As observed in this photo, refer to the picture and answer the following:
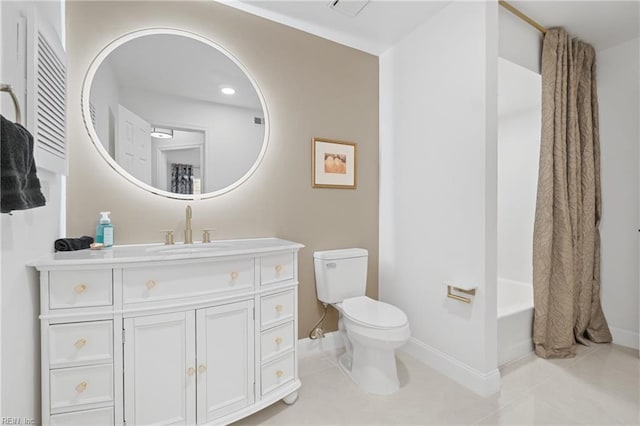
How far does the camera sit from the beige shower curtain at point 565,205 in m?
2.11

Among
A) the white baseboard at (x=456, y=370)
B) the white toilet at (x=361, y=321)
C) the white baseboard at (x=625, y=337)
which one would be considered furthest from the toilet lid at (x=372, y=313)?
the white baseboard at (x=625, y=337)

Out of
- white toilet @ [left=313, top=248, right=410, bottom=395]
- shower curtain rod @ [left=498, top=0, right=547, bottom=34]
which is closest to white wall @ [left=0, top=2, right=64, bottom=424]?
white toilet @ [left=313, top=248, right=410, bottom=395]

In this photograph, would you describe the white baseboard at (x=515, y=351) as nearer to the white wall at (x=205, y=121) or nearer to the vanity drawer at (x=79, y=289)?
the white wall at (x=205, y=121)

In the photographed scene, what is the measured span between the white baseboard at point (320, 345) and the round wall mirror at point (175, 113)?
4.20 feet

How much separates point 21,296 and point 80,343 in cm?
28

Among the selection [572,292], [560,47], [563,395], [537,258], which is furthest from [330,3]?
[563,395]

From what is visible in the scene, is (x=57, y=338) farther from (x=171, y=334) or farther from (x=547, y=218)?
(x=547, y=218)

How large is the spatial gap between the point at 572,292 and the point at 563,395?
→ 801 mm

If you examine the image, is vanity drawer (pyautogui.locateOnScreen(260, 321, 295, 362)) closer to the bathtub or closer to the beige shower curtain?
the bathtub

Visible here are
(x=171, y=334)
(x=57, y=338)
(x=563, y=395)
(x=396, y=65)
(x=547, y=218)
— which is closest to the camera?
(x=57, y=338)

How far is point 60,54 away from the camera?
134 centimetres

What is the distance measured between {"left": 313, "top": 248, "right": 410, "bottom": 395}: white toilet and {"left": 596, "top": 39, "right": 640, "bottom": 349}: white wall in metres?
2.04

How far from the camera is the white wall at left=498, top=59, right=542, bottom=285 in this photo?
278 cm

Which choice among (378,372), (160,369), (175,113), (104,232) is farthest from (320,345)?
(175,113)
